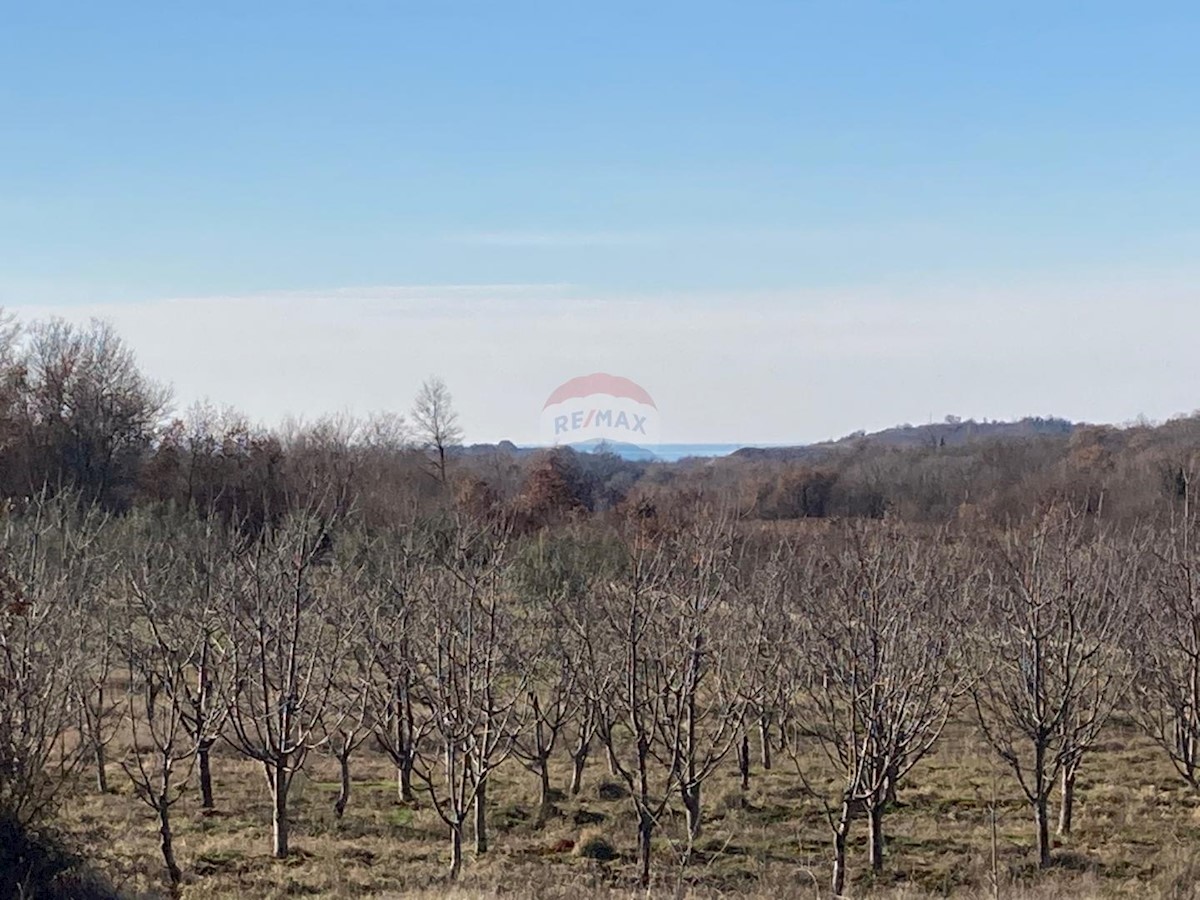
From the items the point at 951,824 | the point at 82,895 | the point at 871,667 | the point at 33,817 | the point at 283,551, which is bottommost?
the point at 951,824

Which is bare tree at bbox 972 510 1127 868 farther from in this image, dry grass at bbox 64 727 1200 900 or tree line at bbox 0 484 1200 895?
dry grass at bbox 64 727 1200 900

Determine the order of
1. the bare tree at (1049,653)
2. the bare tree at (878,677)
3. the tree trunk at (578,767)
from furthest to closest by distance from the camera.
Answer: the tree trunk at (578,767) < the bare tree at (1049,653) < the bare tree at (878,677)

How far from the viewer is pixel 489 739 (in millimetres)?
12867

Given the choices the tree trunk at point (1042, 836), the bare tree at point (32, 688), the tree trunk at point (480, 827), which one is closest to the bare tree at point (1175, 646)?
the tree trunk at point (1042, 836)

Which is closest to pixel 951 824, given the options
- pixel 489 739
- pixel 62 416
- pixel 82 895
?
pixel 489 739

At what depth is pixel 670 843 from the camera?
1042 cm

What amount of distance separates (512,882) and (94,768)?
9.79 metres

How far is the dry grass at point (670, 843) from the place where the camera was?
11016mm

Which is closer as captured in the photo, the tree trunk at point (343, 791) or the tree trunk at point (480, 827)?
the tree trunk at point (480, 827)

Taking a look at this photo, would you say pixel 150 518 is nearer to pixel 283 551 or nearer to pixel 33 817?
pixel 283 551

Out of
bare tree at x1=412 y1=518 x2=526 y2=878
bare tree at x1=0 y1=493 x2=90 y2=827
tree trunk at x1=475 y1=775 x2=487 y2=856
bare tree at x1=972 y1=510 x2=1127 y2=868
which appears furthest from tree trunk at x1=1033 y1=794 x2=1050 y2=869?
bare tree at x1=0 y1=493 x2=90 y2=827

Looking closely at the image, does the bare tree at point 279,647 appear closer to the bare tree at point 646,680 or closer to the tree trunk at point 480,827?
the tree trunk at point 480,827

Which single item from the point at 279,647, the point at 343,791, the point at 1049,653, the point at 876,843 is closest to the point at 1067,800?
the point at 1049,653

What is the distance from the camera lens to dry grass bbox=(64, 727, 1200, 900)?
11.0m
